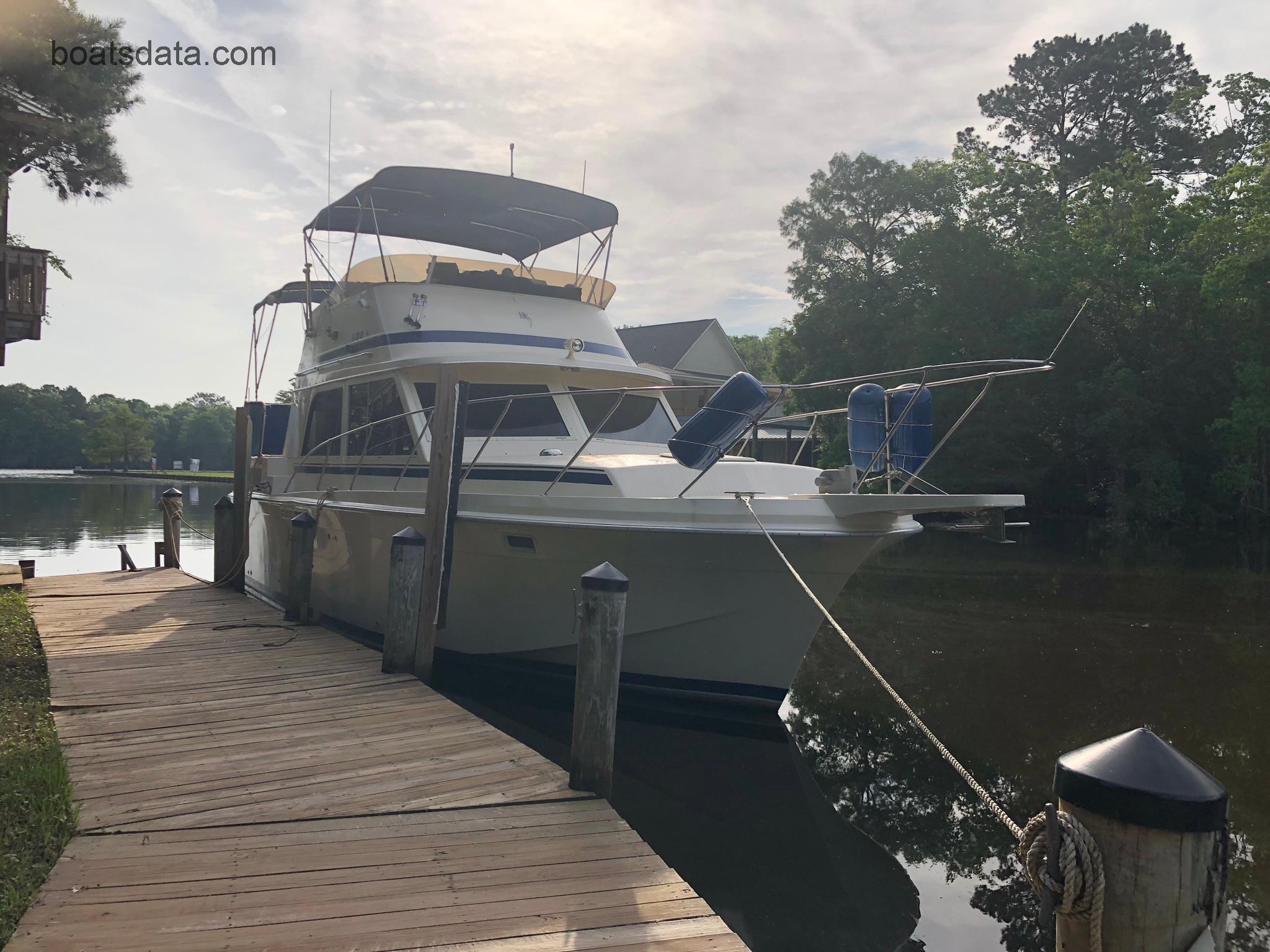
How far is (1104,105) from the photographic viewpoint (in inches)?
1310

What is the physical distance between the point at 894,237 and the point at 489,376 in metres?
27.4

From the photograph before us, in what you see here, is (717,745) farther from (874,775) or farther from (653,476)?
(653,476)

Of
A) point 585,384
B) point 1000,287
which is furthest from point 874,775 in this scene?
point 1000,287

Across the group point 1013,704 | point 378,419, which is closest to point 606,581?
point 1013,704

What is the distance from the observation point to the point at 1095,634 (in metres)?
9.88

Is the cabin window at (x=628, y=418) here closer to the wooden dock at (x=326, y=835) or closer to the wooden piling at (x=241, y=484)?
the wooden dock at (x=326, y=835)

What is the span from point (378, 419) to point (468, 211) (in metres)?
2.66

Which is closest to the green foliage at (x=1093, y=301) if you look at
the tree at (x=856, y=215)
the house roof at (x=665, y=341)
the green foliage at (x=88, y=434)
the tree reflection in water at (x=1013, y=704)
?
the tree at (x=856, y=215)

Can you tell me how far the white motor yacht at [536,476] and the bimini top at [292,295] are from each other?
0.42 metres

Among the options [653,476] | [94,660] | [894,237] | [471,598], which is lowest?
[94,660]

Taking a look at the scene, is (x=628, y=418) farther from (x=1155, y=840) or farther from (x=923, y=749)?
(x=1155, y=840)

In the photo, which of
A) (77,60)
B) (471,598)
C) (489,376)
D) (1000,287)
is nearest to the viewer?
(471,598)

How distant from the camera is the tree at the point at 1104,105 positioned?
3216cm

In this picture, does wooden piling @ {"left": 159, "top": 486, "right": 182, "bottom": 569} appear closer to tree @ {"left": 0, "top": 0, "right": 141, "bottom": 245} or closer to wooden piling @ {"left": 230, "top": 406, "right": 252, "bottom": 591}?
wooden piling @ {"left": 230, "top": 406, "right": 252, "bottom": 591}
